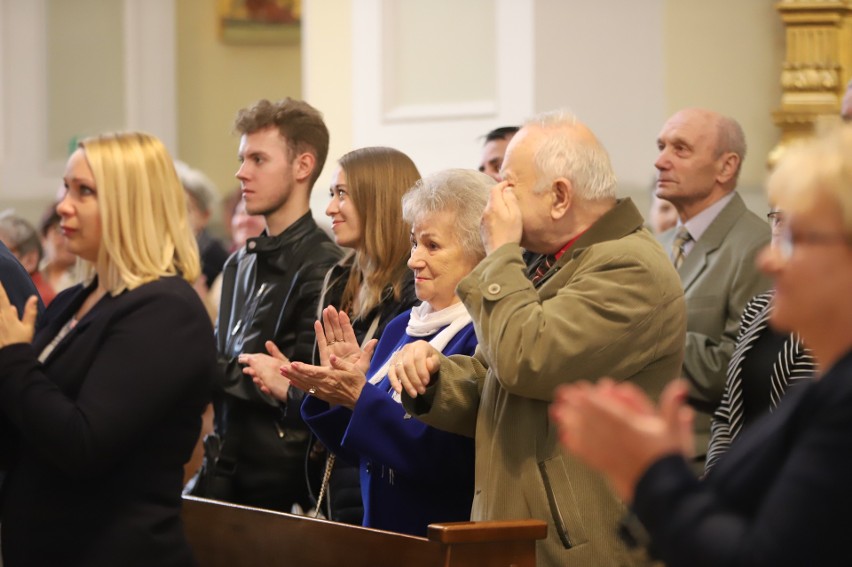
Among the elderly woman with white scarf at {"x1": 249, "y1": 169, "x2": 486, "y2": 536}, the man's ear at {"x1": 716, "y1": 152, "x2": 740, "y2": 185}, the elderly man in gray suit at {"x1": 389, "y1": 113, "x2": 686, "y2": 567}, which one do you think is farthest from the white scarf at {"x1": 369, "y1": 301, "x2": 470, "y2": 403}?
the man's ear at {"x1": 716, "y1": 152, "x2": 740, "y2": 185}

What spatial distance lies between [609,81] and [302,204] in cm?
200

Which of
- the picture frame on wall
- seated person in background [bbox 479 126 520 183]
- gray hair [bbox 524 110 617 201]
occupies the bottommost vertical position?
gray hair [bbox 524 110 617 201]

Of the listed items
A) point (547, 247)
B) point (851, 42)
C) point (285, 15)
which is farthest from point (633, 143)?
point (285, 15)

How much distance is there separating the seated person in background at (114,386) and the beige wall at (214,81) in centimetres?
716

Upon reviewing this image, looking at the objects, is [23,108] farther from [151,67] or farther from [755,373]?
[755,373]

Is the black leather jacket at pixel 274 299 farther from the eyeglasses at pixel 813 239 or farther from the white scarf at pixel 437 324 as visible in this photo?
the eyeglasses at pixel 813 239

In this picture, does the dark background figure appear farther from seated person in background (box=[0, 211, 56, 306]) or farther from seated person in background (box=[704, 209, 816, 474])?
seated person in background (box=[0, 211, 56, 306])

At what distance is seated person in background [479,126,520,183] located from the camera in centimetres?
500

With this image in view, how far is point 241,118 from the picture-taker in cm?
441

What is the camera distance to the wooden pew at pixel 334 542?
8.44 ft

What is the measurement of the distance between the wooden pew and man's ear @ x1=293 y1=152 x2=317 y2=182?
1.37m

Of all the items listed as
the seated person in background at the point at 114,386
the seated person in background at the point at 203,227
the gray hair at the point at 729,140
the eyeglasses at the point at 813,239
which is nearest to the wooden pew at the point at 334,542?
the seated person in background at the point at 114,386

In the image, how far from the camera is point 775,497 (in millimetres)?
1505

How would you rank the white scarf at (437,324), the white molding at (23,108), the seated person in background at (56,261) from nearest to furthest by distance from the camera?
1. the white scarf at (437,324)
2. the seated person in background at (56,261)
3. the white molding at (23,108)
